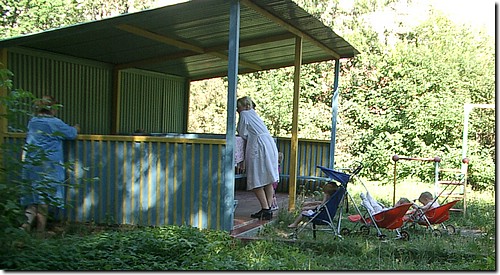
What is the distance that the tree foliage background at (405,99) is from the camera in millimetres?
14656

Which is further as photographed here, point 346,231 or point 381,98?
point 381,98

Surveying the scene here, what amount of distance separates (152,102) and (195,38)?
3.93 meters

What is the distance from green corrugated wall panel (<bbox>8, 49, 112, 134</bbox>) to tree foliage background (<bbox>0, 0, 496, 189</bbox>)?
6.81 metres

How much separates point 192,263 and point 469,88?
1133cm

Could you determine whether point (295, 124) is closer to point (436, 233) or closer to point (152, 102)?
point (436, 233)

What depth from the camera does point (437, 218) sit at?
7.53 metres

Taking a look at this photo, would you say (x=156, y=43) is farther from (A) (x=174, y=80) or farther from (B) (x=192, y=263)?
(B) (x=192, y=263)

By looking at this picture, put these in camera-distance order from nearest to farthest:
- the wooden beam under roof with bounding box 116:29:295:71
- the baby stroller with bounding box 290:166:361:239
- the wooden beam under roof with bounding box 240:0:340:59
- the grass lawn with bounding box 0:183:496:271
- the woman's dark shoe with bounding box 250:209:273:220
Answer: the grass lawn with bounding box 0:183:496:271 → the baby stroller with bounding box 290:166:361:239 → the wooden beam under roof with bounding box 240:0:340:59 → the woman's dark shoe with bounding box 250:209:273:220 → the wooden beam under roof with bounding box 116:29:295:71

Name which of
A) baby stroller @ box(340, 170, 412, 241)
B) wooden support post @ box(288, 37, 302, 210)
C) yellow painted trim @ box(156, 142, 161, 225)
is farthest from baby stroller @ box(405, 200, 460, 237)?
yellow painted trim @ box(156, 142, 161, 225)

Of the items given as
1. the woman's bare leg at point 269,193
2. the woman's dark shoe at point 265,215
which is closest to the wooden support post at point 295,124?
the woman's bare leg at point 269,193

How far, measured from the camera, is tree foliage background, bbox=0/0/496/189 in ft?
48.1

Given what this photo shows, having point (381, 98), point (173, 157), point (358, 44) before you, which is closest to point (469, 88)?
Result: point (381, 98)

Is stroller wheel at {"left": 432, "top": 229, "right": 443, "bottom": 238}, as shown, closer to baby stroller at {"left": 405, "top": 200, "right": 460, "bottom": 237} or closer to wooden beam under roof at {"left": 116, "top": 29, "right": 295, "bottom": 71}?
baby stroller at {"left": 405, "top": 200, "right": 460, "bottom": 237}

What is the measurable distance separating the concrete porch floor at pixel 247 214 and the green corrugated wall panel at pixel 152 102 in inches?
112
